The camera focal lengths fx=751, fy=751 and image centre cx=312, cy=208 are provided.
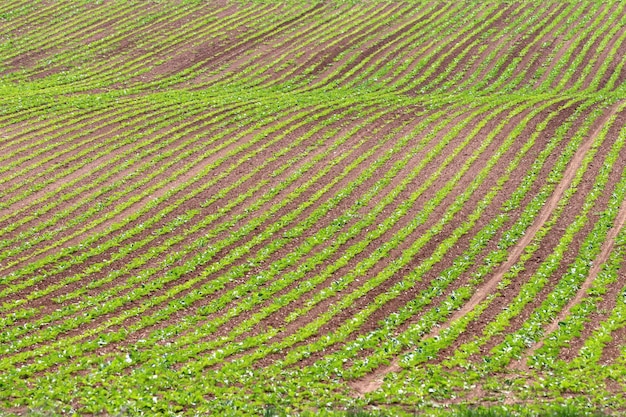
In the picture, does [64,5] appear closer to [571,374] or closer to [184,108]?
[184,108]

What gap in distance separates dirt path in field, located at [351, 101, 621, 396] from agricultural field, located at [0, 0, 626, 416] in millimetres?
98

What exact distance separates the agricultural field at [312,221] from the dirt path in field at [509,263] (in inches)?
3.9

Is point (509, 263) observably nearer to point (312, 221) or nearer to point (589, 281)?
point (589, 281)

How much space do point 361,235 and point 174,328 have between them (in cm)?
874

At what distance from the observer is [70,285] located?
2356cm

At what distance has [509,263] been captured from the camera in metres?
24.8

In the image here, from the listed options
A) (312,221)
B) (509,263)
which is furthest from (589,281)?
(312,221)

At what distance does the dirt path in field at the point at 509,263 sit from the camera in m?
18.1

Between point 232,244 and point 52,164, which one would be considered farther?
point 52,164

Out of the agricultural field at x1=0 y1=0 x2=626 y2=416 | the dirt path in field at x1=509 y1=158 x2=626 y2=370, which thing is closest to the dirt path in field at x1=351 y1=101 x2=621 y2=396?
the agricultural field at x1=0 y1=0 x2=626 y2=416

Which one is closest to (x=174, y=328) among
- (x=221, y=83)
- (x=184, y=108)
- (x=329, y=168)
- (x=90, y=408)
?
(x=90, y=408)

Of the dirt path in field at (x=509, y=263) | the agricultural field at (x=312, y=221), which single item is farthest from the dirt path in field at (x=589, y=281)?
the dirt path in field at (x=509, y=263)

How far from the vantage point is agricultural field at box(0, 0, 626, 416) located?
59.6 feet

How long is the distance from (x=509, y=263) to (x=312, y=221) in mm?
7503
